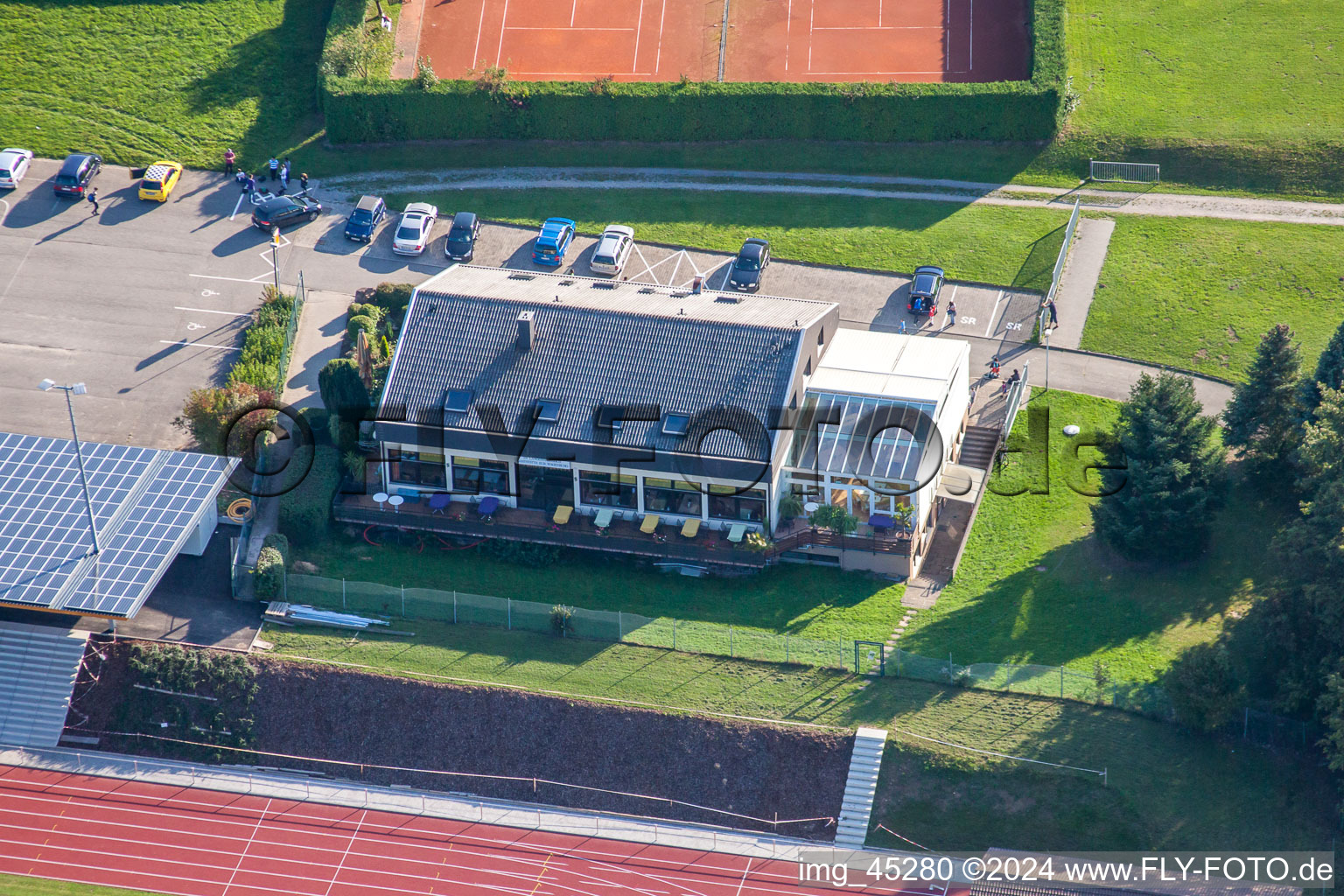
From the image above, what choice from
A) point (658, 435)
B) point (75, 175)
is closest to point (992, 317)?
point (658, 435)

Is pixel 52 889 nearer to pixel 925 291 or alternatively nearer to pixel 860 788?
pixel 860 788

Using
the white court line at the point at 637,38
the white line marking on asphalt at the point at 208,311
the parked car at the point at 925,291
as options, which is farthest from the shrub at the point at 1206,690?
the white court line at the point at 637,38

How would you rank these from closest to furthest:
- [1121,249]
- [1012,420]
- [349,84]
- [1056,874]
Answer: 1. [1056,874]
2. [1012,420]
3. [1121,249]
4. [349,84]

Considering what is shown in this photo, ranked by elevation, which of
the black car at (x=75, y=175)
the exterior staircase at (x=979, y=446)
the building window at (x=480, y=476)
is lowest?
the exterior staircase at (x=979, y=446)

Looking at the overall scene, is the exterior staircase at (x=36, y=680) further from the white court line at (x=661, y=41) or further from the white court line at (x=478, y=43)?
the white court line at (x=661, y=41)

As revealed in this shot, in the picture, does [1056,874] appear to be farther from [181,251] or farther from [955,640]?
[181,251]

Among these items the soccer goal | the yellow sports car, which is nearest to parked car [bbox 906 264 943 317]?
the soccer goal

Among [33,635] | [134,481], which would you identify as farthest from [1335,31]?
[33,635]
